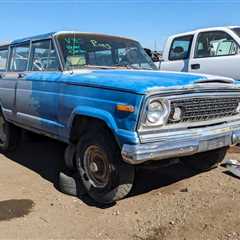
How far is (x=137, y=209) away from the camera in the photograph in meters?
4.90

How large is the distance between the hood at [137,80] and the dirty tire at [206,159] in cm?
117

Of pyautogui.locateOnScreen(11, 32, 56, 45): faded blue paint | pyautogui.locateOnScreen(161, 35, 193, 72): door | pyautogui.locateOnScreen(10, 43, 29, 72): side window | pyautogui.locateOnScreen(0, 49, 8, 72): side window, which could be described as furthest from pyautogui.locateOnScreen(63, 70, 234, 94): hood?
pyautogui.locateOnScreen(161, 35, 193, 72): door

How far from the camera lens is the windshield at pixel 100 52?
5.95 metres

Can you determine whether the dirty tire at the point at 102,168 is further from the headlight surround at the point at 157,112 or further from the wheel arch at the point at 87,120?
the headlight surround at the point at 157,112

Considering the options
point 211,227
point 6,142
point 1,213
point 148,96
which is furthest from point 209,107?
point 6,142

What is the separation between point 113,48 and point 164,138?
2.30 meters

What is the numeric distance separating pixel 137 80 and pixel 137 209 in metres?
1.39

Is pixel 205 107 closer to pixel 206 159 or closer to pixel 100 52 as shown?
pixel 206 159

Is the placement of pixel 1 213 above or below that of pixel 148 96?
below

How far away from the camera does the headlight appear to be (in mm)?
4429

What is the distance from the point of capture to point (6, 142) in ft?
24.8

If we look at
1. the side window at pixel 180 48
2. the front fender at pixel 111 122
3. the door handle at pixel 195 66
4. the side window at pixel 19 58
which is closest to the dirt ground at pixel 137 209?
the front fender at pixel 111 122

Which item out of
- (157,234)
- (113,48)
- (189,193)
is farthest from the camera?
(113,48)

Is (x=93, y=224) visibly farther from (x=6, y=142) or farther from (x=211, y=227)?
(x=6, y=142)
